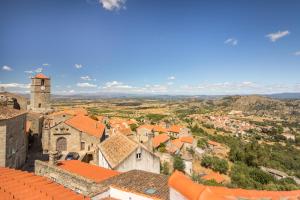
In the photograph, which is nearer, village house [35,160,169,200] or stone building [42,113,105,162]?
village house [35,160,169,200]

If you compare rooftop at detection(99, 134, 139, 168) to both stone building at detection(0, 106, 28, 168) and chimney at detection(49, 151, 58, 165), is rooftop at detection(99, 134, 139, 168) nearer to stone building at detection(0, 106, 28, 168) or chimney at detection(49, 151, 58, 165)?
chimney at detection(49, 151, 58, 165)

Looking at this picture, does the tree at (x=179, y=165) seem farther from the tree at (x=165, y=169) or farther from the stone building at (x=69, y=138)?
the stone building at (x=69, y=138)

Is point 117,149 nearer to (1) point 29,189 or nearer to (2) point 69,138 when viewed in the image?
(2) point 69,138

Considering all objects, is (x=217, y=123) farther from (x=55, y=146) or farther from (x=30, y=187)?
(x=30, y=187)

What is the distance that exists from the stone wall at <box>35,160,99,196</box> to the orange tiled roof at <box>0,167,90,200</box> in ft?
9.81

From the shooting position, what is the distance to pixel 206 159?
176 ft

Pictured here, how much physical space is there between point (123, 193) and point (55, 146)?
76.4 ft

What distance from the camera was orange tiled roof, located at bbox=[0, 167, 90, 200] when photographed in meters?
11.2

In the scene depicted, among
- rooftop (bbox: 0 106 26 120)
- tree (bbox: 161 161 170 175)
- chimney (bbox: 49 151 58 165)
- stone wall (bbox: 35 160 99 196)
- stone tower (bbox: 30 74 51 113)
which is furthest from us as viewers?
Answer: stone tower (bbox: 30 74 51 113)

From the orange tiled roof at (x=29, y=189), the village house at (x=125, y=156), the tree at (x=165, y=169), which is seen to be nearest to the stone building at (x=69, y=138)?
the village house at (x=125, y=156)

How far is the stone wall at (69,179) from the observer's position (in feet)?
53.1

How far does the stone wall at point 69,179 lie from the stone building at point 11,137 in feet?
18.3

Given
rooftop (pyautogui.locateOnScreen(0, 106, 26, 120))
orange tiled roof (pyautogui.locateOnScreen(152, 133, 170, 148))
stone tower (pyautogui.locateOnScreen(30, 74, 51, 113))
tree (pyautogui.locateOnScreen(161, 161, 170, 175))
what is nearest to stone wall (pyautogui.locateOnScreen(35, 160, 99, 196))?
rooftop (pyautogui.locateOnScreen(0, 106, 26, 120))

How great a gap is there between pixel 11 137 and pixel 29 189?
51.1ft
